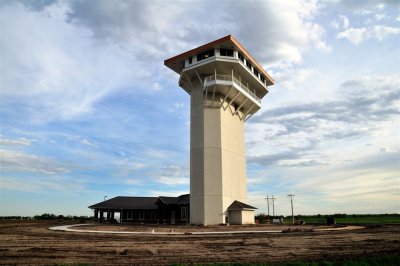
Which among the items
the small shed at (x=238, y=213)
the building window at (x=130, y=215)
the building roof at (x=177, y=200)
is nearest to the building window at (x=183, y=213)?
the building roof at (x=177, y=200)

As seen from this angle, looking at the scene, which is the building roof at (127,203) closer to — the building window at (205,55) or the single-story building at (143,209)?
the single-story building at (143,209)

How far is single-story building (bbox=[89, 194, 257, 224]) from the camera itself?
1875 inches

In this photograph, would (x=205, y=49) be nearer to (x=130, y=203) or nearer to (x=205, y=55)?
(x=205, y=55)

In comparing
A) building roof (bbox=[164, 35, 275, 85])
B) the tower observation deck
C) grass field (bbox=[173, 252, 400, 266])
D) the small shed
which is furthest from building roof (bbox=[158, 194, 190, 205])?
grass field (bbox=[173, 252, 400, 266])

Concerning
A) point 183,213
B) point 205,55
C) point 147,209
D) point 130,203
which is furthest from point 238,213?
point 130,203

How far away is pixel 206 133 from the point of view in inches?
1531

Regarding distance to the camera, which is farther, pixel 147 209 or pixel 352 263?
pixel 147 209

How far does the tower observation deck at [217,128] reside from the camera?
37.4m

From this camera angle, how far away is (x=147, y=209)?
2110 inches

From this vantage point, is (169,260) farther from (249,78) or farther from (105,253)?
(249,78)

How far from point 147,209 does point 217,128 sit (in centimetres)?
2222

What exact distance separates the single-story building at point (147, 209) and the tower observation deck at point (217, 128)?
866cm

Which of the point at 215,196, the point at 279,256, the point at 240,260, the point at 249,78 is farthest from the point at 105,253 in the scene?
A: the point at 249,78

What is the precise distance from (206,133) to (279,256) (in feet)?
85.3
